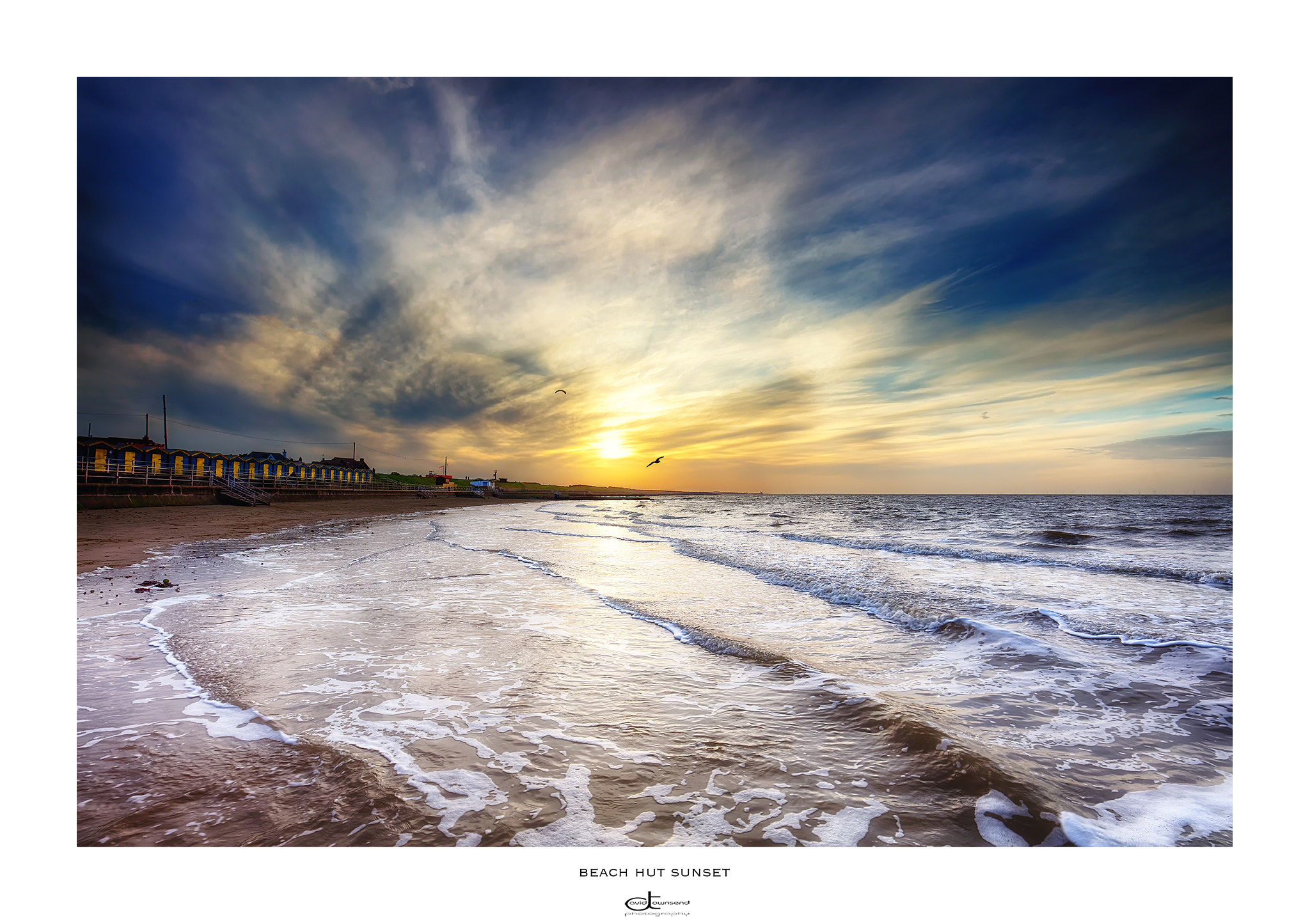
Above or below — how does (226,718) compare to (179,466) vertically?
below

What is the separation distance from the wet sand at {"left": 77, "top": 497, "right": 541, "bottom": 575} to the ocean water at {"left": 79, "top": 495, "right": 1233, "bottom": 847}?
3832mm

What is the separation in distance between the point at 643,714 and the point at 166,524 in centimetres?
2642

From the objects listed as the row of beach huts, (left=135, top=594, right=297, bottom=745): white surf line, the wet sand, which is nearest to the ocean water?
(left=135, top=594, right=297, bottom=745): white surf line

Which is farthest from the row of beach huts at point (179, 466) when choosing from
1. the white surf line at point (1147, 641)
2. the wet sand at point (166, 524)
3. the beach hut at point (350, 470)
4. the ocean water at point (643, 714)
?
the white surf line at point (1147, 641)

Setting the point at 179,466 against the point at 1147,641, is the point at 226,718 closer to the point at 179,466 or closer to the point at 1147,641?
the point at 1147,641

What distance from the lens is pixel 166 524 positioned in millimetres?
21016

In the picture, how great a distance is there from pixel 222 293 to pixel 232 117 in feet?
12.3

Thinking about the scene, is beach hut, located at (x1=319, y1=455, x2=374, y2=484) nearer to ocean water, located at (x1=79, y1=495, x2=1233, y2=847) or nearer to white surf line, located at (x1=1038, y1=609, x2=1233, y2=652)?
ocean water, located at (x1=79, y1=495, x2=1233, y2=847)

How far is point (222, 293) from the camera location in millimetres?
7965

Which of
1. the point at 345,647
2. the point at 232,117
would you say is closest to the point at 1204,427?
the point at 345,647

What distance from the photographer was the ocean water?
2.95 metres

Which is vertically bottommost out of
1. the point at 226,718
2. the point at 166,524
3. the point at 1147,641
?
the point at 1147,641

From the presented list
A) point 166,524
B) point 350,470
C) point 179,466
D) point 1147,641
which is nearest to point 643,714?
point 1147,641
